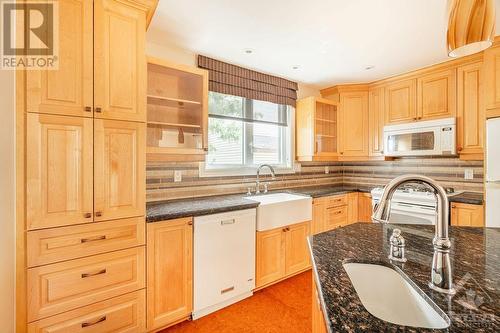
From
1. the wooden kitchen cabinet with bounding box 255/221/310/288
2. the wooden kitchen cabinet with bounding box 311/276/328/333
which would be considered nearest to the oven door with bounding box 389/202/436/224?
the wooden kitchen cabinet with bounding box 255/221/310/288

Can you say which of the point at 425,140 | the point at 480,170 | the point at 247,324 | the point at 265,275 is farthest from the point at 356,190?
the point at 247,324

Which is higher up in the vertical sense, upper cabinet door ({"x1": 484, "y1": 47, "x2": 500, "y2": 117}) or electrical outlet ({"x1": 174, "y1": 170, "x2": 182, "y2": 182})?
upper cabinet door ({"x1": 484, "y1": 47, "x2": 500, "y2": 117})

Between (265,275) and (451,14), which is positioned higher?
(451,14)

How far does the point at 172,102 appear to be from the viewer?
2.30 meters

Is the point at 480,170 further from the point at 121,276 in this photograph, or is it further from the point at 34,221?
the point at 34,221

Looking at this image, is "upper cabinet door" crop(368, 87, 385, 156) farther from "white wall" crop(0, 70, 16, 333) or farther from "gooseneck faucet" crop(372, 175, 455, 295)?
"white wall" crop(0, 70, 16, 333)

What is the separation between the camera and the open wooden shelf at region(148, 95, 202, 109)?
85.9 inches

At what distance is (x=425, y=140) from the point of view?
9.45 ft

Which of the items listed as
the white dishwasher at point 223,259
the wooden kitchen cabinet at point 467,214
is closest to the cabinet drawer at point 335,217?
the wooden kitchen cabinet at point 467,214

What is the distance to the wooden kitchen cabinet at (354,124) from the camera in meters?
3.50

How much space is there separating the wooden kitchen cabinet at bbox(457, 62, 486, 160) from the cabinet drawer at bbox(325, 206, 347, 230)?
1.45 meters

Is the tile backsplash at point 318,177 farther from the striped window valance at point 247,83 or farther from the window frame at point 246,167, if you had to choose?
the striped window valance at point 247,83

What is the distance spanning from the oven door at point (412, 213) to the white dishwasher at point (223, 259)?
165 centimetres

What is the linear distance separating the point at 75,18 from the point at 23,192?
3.46 feet
